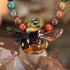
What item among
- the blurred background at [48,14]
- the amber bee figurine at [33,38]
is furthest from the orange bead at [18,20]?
the amber bee figurine at [33,38]

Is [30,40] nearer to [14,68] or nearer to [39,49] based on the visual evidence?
[39,49]

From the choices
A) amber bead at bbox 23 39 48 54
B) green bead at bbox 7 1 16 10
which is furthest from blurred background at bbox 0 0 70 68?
amber bead at bbox 23 39 48 54

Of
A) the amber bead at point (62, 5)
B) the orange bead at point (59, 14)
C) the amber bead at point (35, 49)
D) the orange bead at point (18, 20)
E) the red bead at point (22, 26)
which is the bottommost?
the amber bead at point (35, 49)

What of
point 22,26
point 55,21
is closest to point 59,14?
point 55,21

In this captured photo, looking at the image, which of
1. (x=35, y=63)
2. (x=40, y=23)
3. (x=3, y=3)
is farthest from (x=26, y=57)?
(x=3, y=3)

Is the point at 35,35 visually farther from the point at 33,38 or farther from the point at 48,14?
the point at 48,14

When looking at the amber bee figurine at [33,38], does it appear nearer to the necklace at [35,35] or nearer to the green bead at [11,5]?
the necklace at [35,35]

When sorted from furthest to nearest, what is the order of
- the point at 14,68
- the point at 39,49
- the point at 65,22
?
the point at 65,22 < the point at 39,49 < the point at 14,68

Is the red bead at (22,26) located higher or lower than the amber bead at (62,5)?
lower

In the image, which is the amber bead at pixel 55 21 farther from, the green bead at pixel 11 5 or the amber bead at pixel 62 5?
the green bead at pixel 11 5

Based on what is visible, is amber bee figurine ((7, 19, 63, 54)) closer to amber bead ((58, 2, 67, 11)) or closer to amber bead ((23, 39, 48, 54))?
amber bead ((23, 39, 48, 54))

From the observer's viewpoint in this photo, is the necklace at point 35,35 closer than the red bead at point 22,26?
Yes
